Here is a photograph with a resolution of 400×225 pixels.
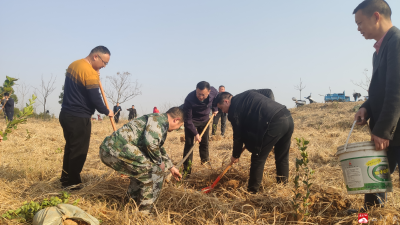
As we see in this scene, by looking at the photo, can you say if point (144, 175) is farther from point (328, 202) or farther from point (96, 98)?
point (328, 202)

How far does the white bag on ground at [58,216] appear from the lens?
1.93 m

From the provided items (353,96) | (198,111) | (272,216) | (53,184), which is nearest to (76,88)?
(53,184)

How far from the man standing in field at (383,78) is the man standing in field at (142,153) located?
1.86m

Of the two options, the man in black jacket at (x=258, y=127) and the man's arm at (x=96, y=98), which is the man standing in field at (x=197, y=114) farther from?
the man's arm at (x=96, y=98)

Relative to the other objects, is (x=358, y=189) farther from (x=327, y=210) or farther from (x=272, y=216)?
(x=272, y=216)

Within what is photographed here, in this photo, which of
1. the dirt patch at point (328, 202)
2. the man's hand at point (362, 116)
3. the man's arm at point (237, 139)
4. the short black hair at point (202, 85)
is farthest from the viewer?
the short black hair at point (202, 85)

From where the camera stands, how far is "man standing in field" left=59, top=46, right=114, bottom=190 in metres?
3.06

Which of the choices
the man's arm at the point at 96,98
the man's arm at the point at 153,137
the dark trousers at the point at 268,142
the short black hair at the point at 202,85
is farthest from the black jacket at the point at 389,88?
the man's arm at the point at 96,98

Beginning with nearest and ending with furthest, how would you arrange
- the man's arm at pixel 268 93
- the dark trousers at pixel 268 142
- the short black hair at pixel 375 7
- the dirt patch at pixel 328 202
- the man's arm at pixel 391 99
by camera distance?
the man's arm at pixel 391 99, the short black hair at pixel 375 7, the dirt patch at pixel 328 202, the dark trousers at pixel 268 142, the man's arm at pixel 268 93

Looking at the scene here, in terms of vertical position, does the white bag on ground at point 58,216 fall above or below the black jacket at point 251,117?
below

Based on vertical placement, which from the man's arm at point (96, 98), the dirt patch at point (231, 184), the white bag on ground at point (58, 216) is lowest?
the dirt patch at point (231, 184)

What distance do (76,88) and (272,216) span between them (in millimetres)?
2627

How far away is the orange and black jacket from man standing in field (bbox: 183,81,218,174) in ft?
4.96

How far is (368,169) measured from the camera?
186 centimetres
